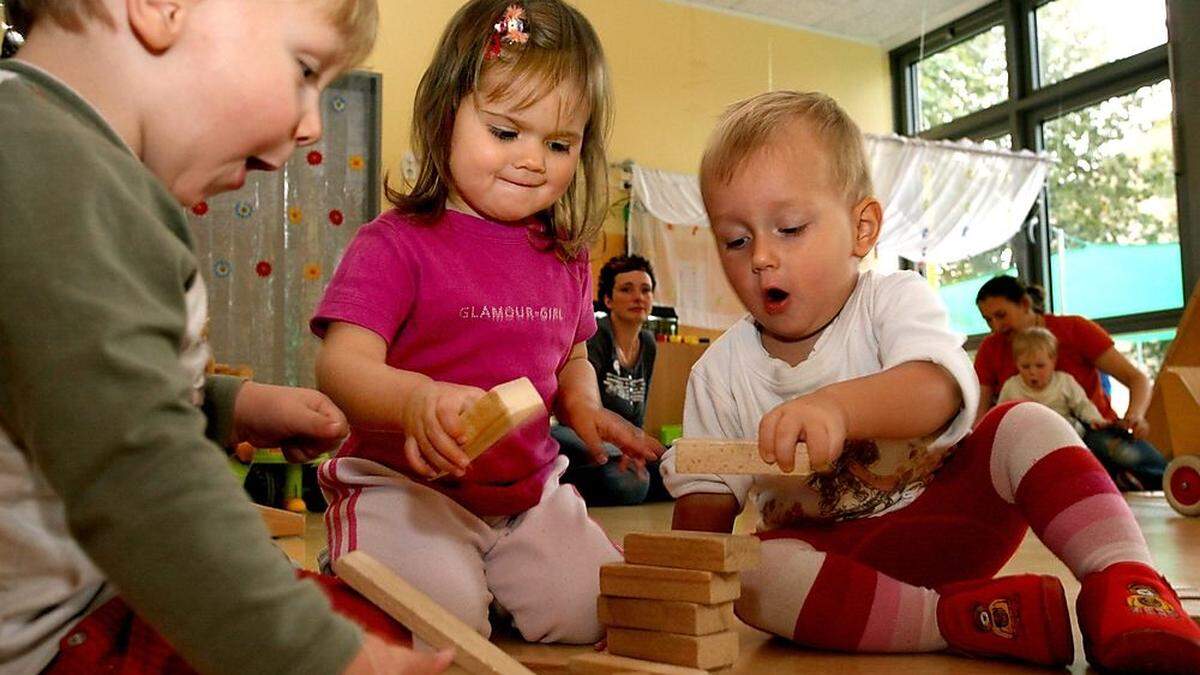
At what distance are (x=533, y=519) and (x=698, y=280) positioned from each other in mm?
3610

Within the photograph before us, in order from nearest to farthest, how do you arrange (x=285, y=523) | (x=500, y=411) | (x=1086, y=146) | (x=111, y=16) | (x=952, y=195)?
(x=111, y=16)
(x=500, y=411)
(x=285, y=523)
(x=1086, y=146)
(x=952, y=195)

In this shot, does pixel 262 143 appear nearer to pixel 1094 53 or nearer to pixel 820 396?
pixel 820 396

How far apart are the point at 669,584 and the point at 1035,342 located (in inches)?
111

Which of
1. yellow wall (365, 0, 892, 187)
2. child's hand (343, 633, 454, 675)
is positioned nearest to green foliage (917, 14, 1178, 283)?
yellow wall (365, 0, 892, 187)

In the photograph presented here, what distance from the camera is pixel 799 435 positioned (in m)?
0.85

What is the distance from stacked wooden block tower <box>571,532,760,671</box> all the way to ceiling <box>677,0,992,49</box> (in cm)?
455

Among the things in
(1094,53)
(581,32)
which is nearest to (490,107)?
(581,32)

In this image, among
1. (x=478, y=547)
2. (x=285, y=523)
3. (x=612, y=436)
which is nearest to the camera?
(x=612, y=436)

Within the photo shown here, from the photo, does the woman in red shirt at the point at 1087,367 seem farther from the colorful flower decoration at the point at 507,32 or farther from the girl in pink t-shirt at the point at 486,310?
the colorful flower decoration at the point at 507,32

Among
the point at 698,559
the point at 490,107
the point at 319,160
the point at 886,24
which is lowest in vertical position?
the point at 698,559

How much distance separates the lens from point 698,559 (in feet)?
2.84

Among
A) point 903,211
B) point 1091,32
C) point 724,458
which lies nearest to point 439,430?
point 724,458

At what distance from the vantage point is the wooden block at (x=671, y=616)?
85 centimetres

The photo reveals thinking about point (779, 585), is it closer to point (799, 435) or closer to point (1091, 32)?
point (799, 435)
